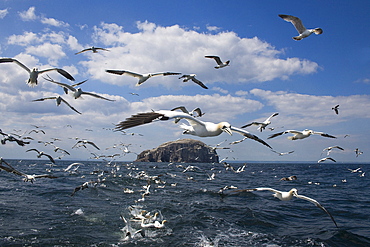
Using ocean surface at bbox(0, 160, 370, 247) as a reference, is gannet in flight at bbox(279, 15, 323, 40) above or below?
above

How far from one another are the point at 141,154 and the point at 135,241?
419 feet

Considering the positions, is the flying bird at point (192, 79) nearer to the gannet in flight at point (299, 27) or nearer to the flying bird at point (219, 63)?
the flying bird at point (219, 63)

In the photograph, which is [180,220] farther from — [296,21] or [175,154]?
[175,154]

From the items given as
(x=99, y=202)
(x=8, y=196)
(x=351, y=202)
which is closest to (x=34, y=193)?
(x=8, y=196)

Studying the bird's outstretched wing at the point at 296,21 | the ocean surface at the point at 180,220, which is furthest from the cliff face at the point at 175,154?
the bird's outstretched wing at the point at 296,21

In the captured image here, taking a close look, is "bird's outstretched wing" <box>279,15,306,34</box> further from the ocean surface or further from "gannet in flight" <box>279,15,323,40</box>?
the ocean surface

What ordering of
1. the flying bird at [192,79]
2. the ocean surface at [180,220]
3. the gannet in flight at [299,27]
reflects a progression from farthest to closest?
the flying bird at [192,79] < the gannet in flight at [299,27] < the ocean surface at [180,220]

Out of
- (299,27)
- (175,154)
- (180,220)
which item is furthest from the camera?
(175,154)

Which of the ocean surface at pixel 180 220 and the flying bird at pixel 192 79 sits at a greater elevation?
the flying bird at pixel 192 79

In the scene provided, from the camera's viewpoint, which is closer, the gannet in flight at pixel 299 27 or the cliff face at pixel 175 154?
the gannet in flight at pixel 299 27

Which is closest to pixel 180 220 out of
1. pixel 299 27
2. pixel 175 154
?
pixel 299 27

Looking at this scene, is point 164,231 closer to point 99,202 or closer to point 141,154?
point 99,202

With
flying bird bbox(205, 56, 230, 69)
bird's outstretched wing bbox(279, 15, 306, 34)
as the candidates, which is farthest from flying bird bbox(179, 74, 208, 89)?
bird's outstretched wing bbox(279, 15, 306, 34)

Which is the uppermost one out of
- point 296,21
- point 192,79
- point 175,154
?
point 296,21
